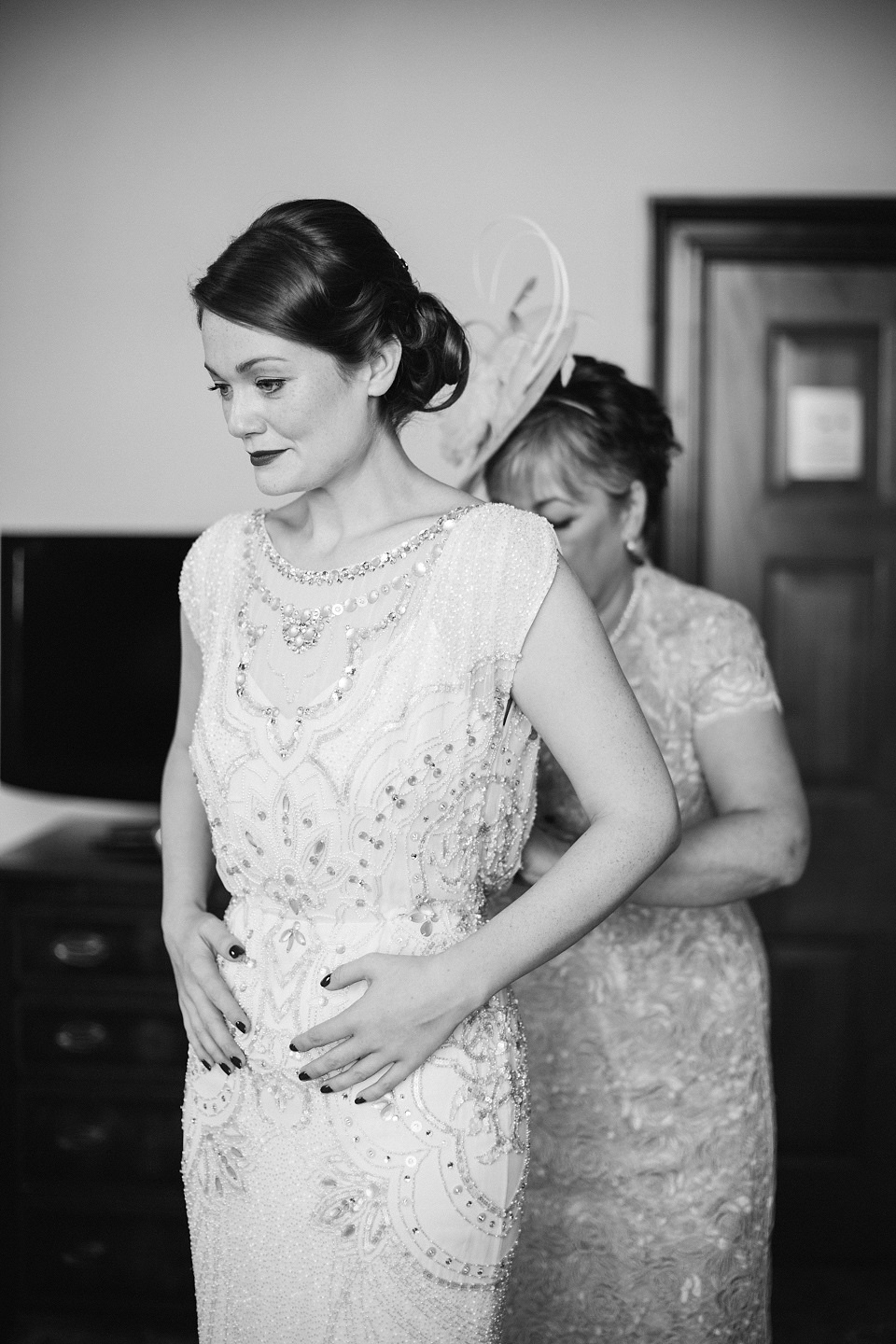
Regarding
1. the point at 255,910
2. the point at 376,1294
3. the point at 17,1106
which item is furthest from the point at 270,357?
the point at 17,1106

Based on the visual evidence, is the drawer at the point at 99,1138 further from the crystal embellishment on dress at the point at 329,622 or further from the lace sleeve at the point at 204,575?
the crystal embellishment on dress at the point at 329,622

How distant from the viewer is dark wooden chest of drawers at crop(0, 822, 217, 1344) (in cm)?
269

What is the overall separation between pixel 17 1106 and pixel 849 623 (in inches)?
86.3

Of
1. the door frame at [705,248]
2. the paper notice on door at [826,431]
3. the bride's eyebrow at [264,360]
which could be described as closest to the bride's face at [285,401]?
the bride's eyebrow at [264,360]

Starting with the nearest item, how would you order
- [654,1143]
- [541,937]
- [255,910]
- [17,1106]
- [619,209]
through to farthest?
[541,937]
[255,910]
[654,1143]
[17,1106]
[619,209]

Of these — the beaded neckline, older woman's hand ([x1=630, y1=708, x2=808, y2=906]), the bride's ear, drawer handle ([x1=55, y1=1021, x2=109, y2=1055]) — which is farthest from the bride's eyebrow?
drawer handle ([x1=55, y1=1021, x2=109, y2=1055])

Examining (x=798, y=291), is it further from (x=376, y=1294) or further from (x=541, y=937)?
(x=376, y=1294)

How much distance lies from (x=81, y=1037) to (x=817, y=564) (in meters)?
2.00

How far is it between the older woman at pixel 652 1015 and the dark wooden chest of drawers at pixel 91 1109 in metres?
1.17

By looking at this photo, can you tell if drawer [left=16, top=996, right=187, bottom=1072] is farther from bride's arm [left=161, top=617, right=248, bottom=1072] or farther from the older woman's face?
the older woman's face

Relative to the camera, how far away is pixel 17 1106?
273cm

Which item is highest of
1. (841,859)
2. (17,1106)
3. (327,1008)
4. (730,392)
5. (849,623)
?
(730,392)

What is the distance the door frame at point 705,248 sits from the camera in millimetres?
3039

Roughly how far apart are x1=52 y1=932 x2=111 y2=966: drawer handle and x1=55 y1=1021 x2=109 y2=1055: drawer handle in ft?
0.42
